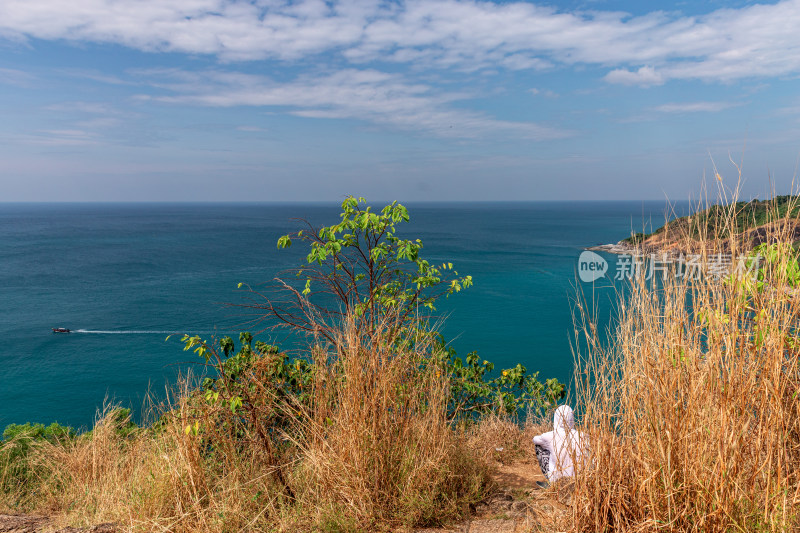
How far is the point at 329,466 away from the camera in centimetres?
274

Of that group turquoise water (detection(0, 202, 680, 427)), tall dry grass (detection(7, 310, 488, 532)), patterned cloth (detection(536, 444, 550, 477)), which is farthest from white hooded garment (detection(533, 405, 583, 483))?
turquoise water (detection(0, 202, 680, 427))

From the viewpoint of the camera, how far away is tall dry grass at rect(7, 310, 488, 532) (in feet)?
8.83

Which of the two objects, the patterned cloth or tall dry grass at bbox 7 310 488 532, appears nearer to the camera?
tall dry grass at bbox 7 310 488 532

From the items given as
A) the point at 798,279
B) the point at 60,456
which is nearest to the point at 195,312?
the point at 60,456

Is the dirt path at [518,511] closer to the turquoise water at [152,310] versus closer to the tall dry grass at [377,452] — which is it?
the tall dry grass at [377,452]

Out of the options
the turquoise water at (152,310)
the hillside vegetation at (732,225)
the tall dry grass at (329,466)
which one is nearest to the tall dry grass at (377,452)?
the tall dry grass at (329,466)

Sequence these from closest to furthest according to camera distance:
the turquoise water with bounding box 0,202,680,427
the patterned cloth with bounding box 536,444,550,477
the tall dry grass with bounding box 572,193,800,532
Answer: the tall dry grass with bounding box 572,193,800,532 < the patterned cloth with bounding box 536,444,550,477 < the turquoise water with bounding box 0,202,680,427

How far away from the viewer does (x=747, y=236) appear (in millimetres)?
2604

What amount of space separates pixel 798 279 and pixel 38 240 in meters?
90.6

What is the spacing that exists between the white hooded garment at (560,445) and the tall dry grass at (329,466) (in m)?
0.44

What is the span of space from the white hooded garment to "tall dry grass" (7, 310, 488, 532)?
44 centimetres

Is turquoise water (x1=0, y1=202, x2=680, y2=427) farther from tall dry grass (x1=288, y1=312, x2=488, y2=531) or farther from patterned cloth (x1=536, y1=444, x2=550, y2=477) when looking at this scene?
tall dry grass (x1=288, y1=312, x2=488, y2=531)

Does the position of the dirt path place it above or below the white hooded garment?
below

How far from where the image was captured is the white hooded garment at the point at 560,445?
252 centimetres
